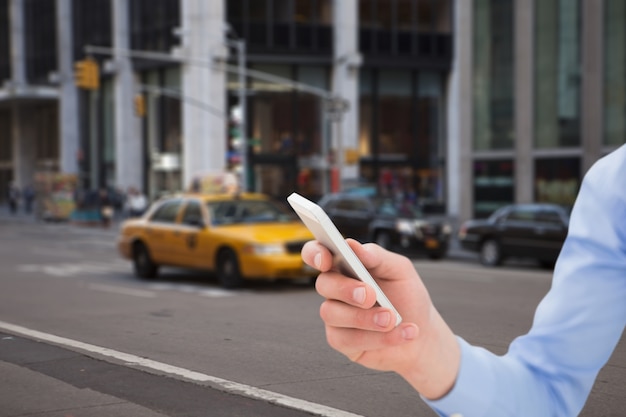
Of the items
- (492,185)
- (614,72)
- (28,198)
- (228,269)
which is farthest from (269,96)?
(228,269)

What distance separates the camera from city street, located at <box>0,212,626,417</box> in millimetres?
6250

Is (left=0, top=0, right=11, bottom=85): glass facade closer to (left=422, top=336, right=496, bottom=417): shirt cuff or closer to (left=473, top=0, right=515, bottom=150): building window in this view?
(left=473, top=0, right=515, bottom=150): building window

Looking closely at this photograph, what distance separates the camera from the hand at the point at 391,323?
4.84ft

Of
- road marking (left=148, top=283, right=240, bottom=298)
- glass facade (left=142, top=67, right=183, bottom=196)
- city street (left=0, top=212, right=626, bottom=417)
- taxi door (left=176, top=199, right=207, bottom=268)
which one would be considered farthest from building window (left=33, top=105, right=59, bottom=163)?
road marking (left=148, top=283, right=240, bottom=298)

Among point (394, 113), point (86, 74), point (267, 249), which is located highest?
point (86, 74)

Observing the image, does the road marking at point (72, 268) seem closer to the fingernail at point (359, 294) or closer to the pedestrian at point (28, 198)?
the fingernail at point (359, 294)

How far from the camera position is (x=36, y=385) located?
693 cm

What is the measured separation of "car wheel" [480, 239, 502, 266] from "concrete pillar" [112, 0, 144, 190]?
33129 mm

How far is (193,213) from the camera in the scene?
16031 mm

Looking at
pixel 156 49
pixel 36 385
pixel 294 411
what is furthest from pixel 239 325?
pixel 156 49

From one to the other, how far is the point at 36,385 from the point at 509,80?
25.5m

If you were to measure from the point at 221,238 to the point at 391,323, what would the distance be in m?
13.7

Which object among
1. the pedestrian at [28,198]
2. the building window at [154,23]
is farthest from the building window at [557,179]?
the pedestrian at [28,198]

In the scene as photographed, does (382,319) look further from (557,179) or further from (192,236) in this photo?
Answer: (557,179)
